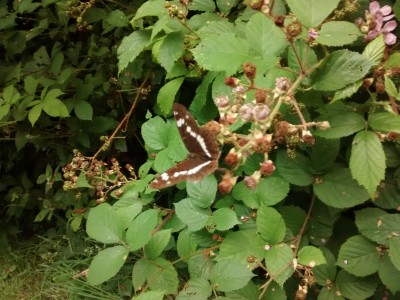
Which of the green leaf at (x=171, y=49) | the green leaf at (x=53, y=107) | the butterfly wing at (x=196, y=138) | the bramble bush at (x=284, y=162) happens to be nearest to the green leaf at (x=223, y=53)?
the bramble bush at (x=284, y=162)

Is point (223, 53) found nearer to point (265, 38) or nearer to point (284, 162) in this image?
point (265, 38)

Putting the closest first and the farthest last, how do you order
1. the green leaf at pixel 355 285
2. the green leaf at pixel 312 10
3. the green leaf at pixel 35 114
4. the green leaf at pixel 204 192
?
the green leaf at pixel 312 10, the green leaf at pixel 355 285, the green leaf at pixel 204 192, the green leaf at pixel 35 114

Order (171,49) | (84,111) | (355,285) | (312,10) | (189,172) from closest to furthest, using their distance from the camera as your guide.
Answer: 1. (189,172)
2. (312,10)
3. (355,285)
4. (171,49)
5. (84,111)

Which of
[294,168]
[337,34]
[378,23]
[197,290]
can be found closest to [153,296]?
[197,290]

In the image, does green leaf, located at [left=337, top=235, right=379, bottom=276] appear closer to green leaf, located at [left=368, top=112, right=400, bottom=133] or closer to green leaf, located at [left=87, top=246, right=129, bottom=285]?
green leaf, located at [left=368, top=112, right=400, bottom=133]

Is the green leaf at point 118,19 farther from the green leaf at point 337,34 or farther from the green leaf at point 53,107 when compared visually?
the green leaf at point 337,34

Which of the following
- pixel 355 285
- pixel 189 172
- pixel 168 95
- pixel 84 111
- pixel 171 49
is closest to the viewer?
pixel 189 172
